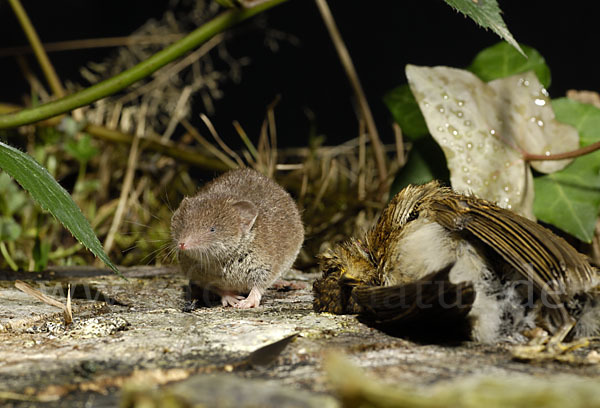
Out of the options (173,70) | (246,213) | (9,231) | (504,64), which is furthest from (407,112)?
(173,70)

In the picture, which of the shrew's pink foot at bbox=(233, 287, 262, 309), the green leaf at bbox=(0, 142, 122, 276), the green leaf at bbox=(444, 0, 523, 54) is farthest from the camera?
the shrew's pink foot at bbox=(233, 287, 262, 309)

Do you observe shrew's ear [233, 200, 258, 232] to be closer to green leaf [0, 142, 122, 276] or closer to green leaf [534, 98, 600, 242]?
A: green leaf [0, 142, 122, 276]

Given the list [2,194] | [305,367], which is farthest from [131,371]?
[2,194]

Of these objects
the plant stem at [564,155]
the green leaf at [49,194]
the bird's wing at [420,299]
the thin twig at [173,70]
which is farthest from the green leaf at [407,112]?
the thin twig at [173,70]

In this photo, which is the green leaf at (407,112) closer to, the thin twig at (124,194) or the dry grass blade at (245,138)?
the dry grass blade at (245,138)

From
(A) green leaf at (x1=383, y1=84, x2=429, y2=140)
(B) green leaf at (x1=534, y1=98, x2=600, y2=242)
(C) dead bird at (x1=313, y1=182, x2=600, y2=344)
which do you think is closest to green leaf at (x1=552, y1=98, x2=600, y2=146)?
(B) green leaf at (x1=534, y1=98, x2=600, y2=242)

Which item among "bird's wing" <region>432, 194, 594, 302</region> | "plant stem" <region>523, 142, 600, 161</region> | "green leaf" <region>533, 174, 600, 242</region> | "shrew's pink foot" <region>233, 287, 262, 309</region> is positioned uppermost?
"plant stem" <region>523, 142, 600, 161</region>
